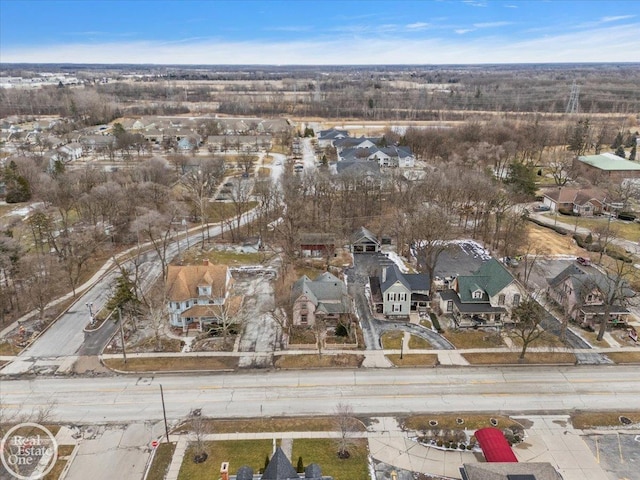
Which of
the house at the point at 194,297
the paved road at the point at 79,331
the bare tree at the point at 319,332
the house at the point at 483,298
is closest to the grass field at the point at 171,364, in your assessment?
the paved road at the point at 79,331

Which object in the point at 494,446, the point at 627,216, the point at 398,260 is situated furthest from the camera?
the point at 627,216

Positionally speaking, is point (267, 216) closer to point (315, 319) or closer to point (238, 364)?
point (315, 319)

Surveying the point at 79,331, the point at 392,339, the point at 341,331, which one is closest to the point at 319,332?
the point at 341,331

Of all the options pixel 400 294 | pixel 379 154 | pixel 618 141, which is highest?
→ pixel 618 141

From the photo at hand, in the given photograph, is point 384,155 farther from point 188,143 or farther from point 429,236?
point 429,236

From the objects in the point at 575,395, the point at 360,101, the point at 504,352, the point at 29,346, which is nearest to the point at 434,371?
the point at 504,352

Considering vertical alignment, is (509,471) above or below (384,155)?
below

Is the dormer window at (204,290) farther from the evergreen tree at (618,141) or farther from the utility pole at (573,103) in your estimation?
the utility pole at (573,103)
